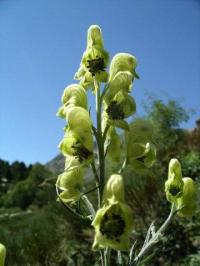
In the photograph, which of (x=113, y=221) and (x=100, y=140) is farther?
(x=100, y=140)

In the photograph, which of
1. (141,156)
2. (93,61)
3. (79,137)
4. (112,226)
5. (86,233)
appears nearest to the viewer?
(112,226)

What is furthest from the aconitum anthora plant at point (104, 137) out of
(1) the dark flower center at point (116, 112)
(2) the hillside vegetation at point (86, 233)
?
(2) the hillside vegetation at point (86, 233)

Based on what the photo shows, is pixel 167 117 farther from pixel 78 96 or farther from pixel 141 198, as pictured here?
pixel 78 96

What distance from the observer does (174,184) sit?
223cm

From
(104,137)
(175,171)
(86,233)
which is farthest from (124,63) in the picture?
(86,233)

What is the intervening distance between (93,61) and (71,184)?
0.66 m

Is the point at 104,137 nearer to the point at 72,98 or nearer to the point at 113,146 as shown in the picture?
the point at 113,146

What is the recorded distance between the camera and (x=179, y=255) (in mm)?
6723

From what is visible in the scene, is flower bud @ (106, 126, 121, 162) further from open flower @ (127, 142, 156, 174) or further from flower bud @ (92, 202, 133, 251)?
flower bud @ (92, 202, 133, 251)

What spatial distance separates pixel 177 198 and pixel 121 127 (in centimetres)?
54

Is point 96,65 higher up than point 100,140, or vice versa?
point 96,65

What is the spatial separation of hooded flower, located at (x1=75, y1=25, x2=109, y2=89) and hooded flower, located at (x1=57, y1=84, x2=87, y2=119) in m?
0.10

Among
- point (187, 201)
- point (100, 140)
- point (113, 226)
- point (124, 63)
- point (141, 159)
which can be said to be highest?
point (124, 63)

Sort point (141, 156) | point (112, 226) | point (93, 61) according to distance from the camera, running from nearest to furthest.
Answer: point (112, 226), point (141, 156), point (93, 61)
